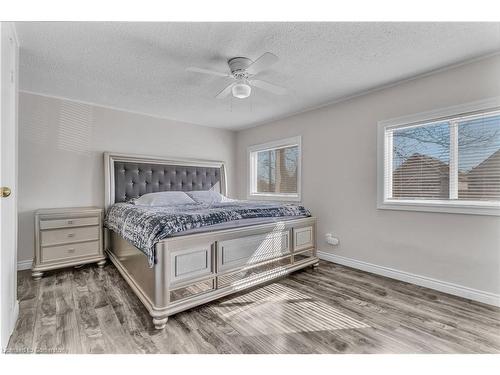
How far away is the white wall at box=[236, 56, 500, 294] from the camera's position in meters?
2.18

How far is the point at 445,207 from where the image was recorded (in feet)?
7.70

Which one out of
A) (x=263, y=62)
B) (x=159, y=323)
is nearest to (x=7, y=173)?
(x=159, y=323)

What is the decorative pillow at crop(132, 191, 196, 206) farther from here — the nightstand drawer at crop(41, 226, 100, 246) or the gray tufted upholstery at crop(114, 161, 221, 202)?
the nightstand drawer at crop(41, 226, 100, 246)

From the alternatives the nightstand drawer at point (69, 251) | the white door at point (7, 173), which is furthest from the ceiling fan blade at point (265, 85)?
the nightstand drawer at point (69, 251)

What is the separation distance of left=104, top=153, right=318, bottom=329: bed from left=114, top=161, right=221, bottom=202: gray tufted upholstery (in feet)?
0.05

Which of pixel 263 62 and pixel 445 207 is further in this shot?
pixel 445 207

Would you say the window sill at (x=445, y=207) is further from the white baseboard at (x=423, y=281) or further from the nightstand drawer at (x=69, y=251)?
the nightstand drawer at (x=69, y=251)

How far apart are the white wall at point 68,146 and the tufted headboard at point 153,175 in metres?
0.17

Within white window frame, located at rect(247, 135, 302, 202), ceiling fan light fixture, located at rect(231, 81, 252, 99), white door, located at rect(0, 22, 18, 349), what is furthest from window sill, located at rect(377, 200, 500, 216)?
white door, located at rect(0, 22, 18, 349)

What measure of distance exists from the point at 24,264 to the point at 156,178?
1918 millimetres

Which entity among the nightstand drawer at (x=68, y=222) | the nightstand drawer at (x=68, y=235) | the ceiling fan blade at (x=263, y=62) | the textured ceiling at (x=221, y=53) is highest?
the textured ceiling at (x=221, y=53)

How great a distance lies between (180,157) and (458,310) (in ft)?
13.3

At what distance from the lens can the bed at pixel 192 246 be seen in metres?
1.87

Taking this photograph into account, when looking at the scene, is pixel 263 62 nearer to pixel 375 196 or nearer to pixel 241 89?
pixel 241 89
